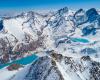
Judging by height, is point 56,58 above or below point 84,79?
above

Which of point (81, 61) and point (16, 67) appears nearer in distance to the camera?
point (81, 61)

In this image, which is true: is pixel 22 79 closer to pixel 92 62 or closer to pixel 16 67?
pixel 92 62

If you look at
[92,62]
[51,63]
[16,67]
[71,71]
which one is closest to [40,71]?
[51,63]

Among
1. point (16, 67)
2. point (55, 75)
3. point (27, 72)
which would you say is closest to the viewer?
point (55, 75)

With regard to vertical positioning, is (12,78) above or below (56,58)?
below

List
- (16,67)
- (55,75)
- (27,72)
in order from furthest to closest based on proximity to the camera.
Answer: (16,67) → (27,72) → (55,75)

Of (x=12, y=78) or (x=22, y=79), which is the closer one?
(x=22, y=79)

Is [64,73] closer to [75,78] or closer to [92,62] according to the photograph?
[75,78]

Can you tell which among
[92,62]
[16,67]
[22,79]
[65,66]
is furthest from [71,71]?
[16,67]
